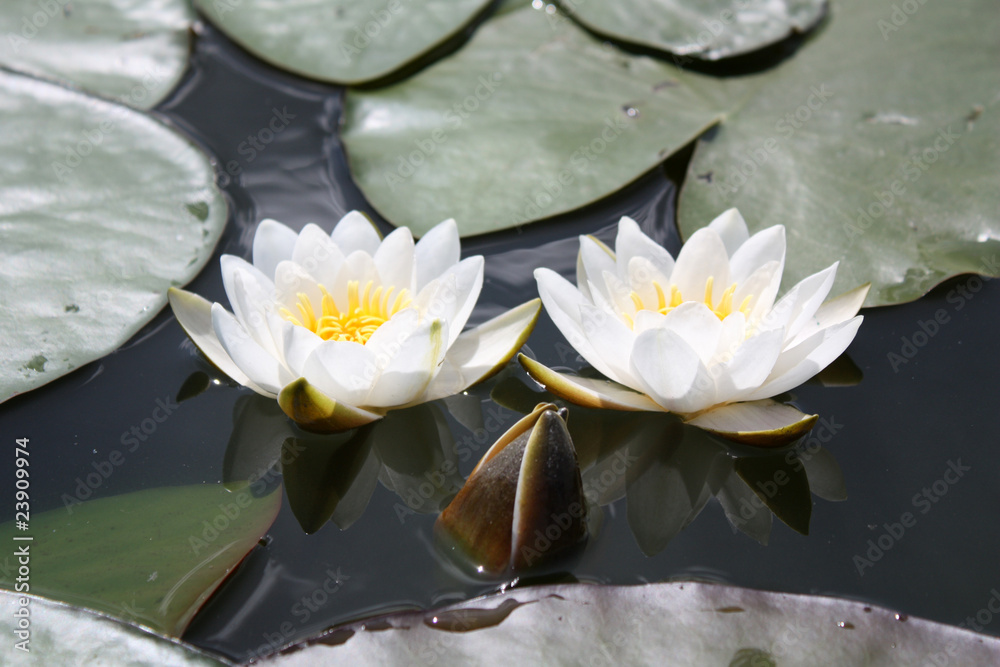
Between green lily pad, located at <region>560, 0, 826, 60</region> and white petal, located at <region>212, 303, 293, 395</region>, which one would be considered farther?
green lily pad, located at <region>560, 0, 826, 60</region>

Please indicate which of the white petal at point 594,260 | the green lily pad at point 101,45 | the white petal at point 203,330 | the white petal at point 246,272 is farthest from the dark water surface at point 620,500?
the green lily pad at point 101,45

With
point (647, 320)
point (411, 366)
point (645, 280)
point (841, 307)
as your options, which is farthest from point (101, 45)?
point (841, 307)

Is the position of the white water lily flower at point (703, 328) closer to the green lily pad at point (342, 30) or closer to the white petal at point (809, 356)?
the white petal at point (809, 356)

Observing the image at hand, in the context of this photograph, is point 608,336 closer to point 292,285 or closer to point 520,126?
point 292,285

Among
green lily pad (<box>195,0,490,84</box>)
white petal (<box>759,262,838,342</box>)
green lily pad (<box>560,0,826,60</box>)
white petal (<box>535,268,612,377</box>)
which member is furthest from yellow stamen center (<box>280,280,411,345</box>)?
green lily pad (<box>560,0,826,60</box>)

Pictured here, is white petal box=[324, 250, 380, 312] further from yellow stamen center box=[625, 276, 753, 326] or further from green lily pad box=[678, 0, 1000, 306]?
green lily pad box=[678, 0, 1000, 306]

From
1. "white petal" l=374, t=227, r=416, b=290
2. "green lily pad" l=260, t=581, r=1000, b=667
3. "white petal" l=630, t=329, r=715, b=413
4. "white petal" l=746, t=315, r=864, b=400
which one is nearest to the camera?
"green lily pad" l=260, t=581, r=1000, b=667
